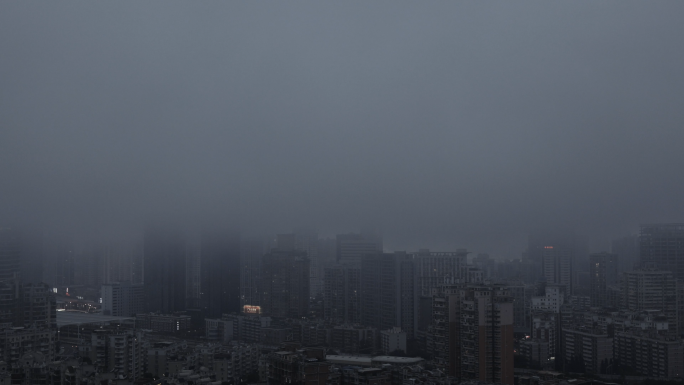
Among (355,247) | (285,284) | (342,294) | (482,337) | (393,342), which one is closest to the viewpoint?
(482,337)

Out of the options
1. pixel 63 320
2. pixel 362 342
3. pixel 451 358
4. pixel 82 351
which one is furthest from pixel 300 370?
pixel 63 320

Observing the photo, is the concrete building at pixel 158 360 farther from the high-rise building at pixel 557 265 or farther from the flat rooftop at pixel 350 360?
the high-rise building at pixel 557 265

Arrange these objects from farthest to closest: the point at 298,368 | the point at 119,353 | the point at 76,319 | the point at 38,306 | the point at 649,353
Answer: the point at 76,319
the point at 38,306
the point at 649,353
the point at 119,353
the point at 298,368

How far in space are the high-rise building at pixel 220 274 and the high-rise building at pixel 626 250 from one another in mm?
8779

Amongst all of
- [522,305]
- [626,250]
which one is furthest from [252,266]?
[626,250]

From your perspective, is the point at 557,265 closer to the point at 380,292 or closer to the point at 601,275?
the point at 601,275

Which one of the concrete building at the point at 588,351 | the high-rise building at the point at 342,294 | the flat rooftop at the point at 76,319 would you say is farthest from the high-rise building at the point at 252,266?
the concrete building at the point at 588,351

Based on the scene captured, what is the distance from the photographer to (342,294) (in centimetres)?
1541

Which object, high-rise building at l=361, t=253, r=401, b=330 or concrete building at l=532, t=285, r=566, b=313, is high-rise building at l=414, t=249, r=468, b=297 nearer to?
high-rise building at l=361, t=253, r=401, b=330

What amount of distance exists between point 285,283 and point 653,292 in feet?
26.1

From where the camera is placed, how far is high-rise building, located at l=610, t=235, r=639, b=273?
14781 millimetres

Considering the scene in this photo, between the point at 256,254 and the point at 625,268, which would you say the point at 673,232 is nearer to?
the point at 625,268

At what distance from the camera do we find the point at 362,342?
12.6 meters

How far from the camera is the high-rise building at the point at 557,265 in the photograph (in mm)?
15960
